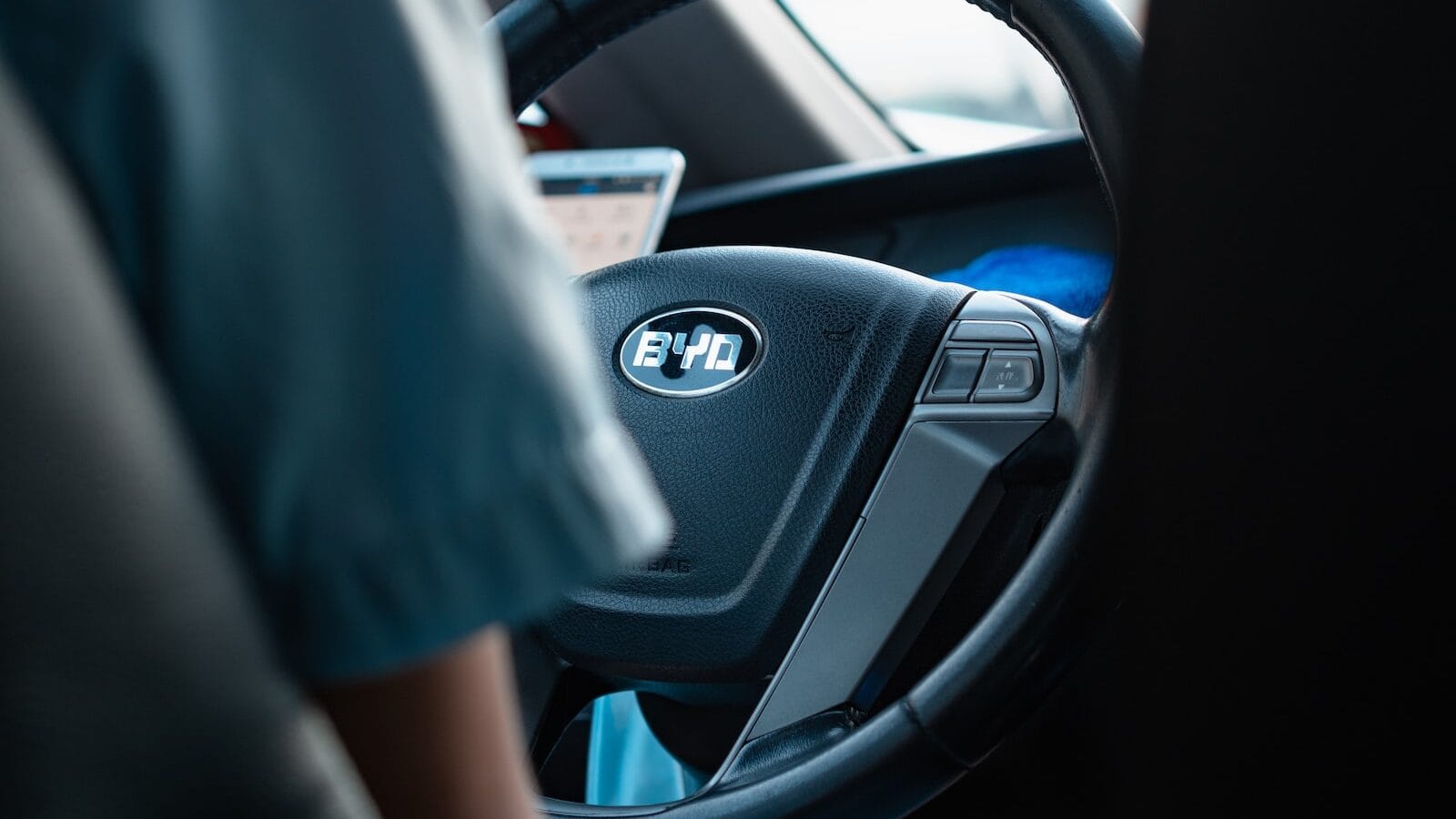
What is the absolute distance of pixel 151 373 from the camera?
0.63ft

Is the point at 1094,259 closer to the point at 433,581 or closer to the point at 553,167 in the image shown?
the point at 553,167

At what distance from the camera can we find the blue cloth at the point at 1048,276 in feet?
3.27

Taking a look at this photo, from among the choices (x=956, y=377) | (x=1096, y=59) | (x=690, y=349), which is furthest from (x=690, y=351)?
(x=1096, y=59)

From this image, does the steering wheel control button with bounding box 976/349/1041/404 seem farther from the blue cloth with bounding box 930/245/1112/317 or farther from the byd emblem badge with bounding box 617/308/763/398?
the blue cloth with bounding box 930/245/1112/317

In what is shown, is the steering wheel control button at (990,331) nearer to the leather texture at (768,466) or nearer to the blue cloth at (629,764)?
the leather texture at (768,466)

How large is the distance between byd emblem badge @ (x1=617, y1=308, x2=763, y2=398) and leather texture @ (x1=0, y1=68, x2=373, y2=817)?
46 cm

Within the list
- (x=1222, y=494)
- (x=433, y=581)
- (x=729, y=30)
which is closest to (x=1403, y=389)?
(x=1222, y=494)

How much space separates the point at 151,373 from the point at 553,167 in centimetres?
156

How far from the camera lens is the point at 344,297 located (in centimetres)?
19

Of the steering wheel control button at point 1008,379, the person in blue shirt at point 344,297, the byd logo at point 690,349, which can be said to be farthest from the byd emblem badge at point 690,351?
the person in blue shirt at point 344,297

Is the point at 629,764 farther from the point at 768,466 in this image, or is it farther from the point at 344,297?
the point at 344,297

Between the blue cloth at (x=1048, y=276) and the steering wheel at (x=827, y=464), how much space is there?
32 centimetres

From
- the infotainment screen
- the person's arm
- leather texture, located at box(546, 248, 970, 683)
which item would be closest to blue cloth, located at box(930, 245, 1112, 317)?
leather texture, located at box(546, 248, 970, 683)

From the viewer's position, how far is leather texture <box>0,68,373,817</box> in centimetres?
18
